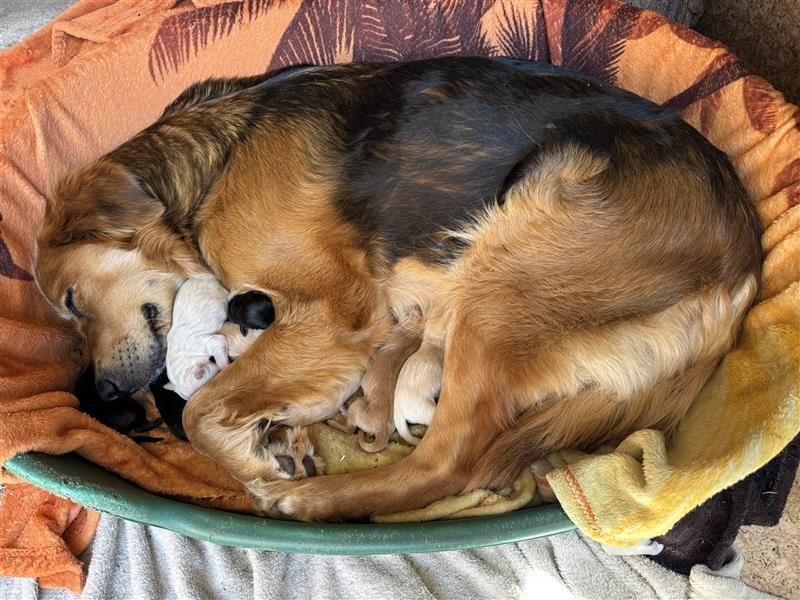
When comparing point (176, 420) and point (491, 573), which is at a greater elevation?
point (176, 420)

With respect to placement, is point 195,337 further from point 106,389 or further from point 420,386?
point 420,386

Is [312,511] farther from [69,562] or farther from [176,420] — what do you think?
[69,562]

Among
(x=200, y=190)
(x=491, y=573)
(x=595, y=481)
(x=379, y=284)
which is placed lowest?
(x=491, y=573)

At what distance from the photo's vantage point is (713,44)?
2734 mm

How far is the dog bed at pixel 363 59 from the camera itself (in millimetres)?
1998

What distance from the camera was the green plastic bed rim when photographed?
6.87 ft

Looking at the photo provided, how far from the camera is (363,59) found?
315 cm

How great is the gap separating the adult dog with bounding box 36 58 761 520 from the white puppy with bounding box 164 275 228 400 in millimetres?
83

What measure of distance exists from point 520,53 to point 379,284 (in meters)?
1.36

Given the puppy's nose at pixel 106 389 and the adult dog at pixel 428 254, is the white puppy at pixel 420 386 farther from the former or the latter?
the puppy's nose at pixel 106 389

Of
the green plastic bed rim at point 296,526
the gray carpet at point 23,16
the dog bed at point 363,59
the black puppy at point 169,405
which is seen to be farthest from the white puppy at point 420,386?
the gray carpet at point 23,16

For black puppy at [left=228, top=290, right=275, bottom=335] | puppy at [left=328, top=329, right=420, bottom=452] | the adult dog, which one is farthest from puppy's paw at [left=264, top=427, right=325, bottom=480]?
black puppy at [left=228, top=290, right=275, bottom=335]

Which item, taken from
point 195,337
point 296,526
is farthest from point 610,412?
point 195,337

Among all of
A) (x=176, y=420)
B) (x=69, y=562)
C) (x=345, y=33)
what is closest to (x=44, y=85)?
(x=345, y=33)
